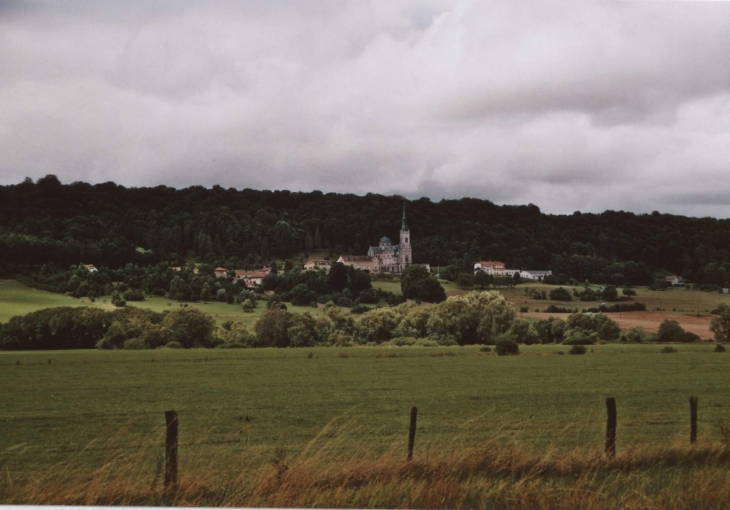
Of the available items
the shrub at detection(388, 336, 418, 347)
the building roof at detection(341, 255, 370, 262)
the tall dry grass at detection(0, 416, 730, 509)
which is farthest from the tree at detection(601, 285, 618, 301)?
the tall dry grass at detection(0, 416, 730, 509)

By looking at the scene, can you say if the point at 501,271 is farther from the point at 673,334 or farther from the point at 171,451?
the point at 171,451

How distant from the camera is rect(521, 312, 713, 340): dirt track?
70.5ft

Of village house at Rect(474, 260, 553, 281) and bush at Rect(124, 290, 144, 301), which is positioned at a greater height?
village house at Rect(474, 260, 553, 281)

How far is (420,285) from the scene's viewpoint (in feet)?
72.9

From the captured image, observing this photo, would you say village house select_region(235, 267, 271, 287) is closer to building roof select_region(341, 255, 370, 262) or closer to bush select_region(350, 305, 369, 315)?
building roof select_region(341, 255, 370, 262)

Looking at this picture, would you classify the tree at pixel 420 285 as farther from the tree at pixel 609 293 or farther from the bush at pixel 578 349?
the bush at pixel 578 349

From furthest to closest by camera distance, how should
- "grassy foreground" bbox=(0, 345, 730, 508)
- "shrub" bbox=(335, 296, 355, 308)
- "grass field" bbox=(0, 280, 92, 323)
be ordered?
1. "shrub" bbox=(335, 296, 355, 308)
2. "grass field" bbox=(0, 280, 92, 323)
3. "grassy foreground" bbox=(0, 345, 730, 508)

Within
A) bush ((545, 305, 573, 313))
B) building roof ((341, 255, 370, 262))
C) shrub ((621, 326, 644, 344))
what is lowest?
shrub ((621, 326, 644, 344))

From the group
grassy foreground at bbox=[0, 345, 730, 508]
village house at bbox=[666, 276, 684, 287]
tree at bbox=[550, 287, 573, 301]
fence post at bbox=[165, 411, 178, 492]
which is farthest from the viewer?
tree at bbox=[550, 287, 573, 301]

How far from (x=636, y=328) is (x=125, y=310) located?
21.5 meters

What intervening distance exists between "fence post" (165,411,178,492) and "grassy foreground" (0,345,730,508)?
0.14 m

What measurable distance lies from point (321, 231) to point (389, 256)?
3.19m

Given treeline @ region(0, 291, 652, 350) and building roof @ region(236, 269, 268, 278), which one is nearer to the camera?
treeline @ region(0, 291, 652, 350)

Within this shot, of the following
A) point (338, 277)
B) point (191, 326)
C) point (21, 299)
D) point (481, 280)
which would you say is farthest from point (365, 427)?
point (191, 326)
